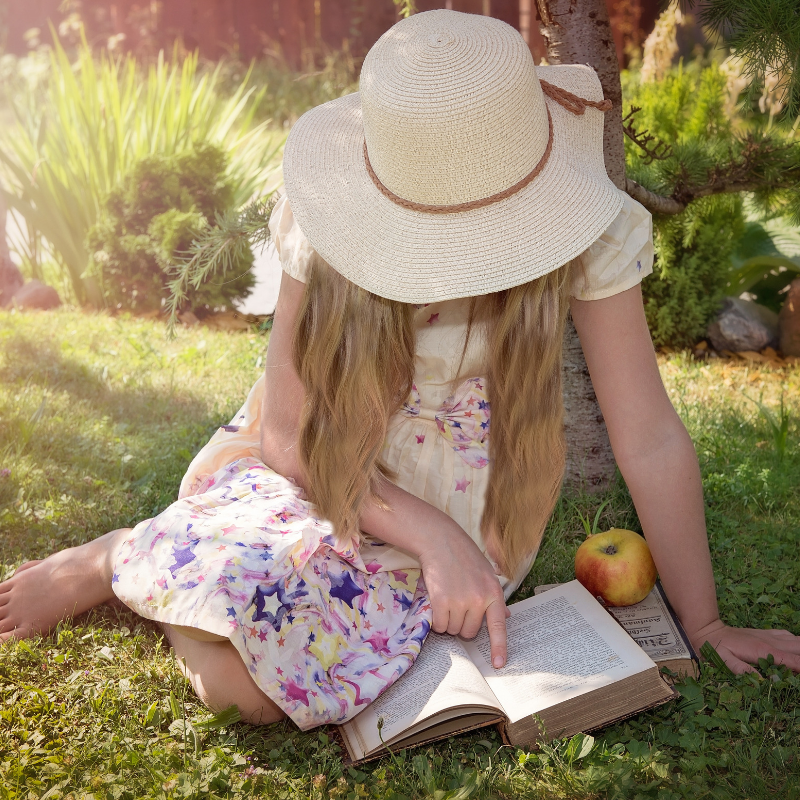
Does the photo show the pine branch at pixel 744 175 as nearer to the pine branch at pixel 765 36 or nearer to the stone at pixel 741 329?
the pine branch at pixel 765 36

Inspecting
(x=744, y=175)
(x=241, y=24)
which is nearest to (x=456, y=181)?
(x=744, y=175)

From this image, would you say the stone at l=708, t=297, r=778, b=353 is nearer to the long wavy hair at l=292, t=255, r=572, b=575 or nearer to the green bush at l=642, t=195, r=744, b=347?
the green bush at l=642, t=195, r=744, b=347

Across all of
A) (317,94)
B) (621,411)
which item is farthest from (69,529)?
(317,94)

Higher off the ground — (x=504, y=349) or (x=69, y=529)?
(x=504, y=349)

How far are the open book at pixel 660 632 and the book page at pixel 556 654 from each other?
11cm

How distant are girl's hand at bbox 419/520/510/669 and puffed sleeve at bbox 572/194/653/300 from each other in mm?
589

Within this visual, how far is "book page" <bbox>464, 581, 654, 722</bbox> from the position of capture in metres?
1.54

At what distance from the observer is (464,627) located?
5.53 ft

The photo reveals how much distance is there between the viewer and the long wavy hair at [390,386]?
5.45 ft

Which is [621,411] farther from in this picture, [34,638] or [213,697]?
[34,638]

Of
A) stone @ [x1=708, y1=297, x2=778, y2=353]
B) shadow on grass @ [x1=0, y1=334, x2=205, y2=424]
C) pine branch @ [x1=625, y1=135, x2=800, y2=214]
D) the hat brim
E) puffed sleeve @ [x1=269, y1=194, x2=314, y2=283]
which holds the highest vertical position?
the hat brim

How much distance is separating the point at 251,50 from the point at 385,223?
9.86 m

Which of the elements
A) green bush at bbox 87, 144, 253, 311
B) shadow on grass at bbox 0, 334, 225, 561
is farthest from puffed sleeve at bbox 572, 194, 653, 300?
green bush at bbox 87, 144, 253, 311

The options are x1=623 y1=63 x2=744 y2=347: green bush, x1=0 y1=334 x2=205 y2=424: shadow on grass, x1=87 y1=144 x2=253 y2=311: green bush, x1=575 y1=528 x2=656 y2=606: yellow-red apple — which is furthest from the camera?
x1=87 y1=144 x2=253 y2=311: green bush
